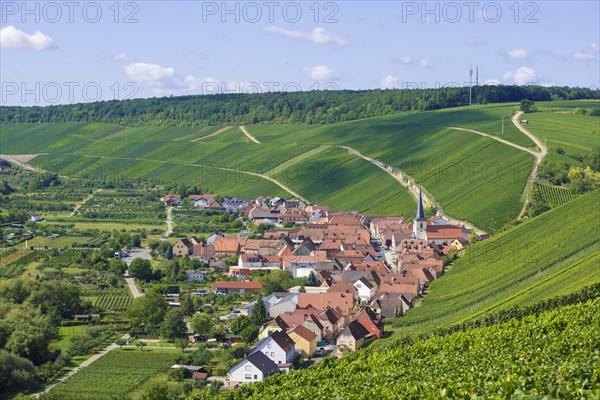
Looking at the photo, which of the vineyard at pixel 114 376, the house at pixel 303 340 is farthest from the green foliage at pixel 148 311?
the house at pixel 303 340

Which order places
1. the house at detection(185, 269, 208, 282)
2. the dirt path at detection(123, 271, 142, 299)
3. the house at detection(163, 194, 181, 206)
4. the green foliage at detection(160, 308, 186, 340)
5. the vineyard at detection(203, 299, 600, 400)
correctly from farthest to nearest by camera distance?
the house at detection(163, 194, 181, 206), the house at detection(185, 269, 208, 282), the dirt path at detection(123, 271, 142, 299), the green foliage at detection(160, 308, 186, 340), the vineyard at detection(203, 299, 600, 400)

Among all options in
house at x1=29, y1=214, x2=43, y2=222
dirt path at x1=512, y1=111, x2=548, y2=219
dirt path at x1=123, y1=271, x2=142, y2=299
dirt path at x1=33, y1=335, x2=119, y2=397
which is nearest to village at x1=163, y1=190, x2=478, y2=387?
dirt path at x1=123, y1=271, x2=142, y2=299

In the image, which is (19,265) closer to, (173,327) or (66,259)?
(66,259)

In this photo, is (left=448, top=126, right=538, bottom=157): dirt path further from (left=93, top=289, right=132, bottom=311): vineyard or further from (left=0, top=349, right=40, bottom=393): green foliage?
(left=0, top=349, right=40, bottom=393): green foliage

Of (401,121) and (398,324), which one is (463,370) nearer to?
(398,324)

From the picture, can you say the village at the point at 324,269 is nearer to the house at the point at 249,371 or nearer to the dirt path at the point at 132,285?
the house at the point at 249,371

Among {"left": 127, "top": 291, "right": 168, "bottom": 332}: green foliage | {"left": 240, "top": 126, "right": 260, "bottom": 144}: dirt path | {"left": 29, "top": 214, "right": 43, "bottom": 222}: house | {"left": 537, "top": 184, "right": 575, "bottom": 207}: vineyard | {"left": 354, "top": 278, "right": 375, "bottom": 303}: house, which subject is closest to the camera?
{"left": 127, "top": 291, "right": 168, "bottom": 332}: green foliage

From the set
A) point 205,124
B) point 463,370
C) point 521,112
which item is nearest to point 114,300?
point 463,370
